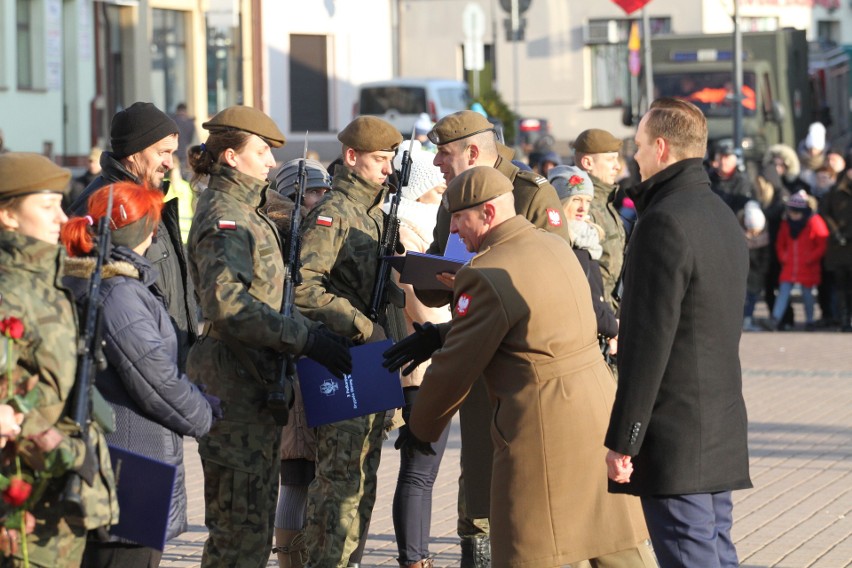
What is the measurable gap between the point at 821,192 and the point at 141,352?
1645 cm

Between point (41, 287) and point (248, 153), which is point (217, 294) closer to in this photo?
point (248, 153)

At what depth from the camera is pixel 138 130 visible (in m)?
6.23

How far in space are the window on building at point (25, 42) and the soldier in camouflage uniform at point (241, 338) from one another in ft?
72.8

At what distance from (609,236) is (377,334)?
2.38m

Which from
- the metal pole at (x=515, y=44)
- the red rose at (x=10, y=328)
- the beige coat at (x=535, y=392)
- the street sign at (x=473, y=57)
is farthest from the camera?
the metal pole at (x=515, y=44)

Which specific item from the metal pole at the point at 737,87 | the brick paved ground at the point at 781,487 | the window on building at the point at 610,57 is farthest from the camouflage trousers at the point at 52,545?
the window on building at the point at 610,57

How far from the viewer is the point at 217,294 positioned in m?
5.75

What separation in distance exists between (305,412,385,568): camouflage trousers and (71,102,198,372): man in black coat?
0.80m

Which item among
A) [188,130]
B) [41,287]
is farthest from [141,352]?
[188,130]

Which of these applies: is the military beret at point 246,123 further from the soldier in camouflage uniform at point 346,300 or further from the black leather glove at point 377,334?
the black leather glove at point 377,334

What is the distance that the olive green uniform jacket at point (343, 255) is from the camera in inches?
258

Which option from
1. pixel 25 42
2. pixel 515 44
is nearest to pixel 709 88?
pixel 25 42

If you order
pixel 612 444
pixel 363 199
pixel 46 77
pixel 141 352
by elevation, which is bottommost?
pixel 612 444

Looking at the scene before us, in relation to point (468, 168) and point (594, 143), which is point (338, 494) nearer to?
→ point (468, 168)
